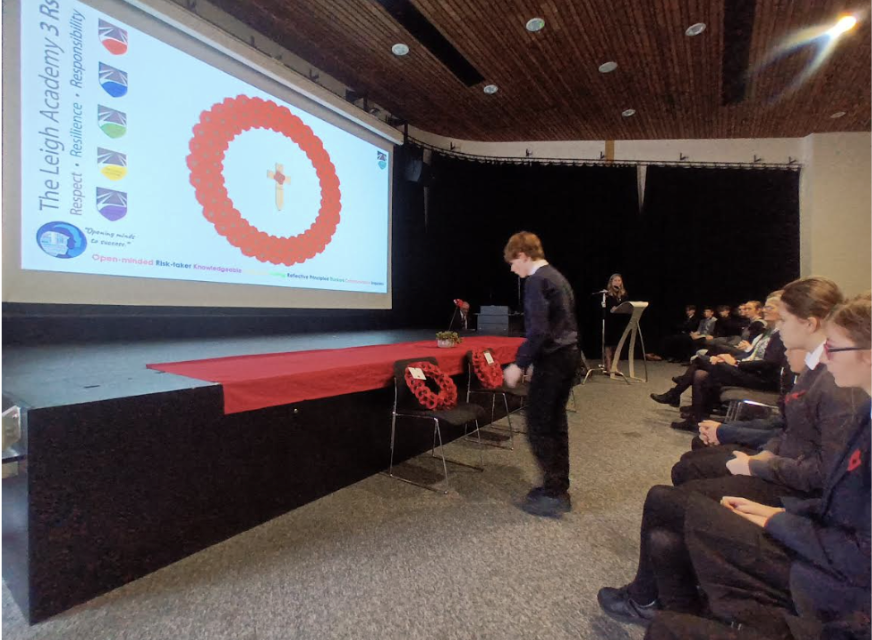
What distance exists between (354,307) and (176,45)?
7.82 feet

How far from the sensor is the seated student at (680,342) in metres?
7.84

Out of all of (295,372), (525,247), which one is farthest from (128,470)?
(525,247)

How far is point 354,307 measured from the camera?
4.41 metres

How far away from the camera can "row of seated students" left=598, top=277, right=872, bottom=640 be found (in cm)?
89

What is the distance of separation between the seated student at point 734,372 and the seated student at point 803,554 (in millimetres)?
2283

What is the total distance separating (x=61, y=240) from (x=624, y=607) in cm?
304

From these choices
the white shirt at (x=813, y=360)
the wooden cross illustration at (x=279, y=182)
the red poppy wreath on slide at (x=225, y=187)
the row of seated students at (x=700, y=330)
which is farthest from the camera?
the row of seated students at (x=700, y=330)

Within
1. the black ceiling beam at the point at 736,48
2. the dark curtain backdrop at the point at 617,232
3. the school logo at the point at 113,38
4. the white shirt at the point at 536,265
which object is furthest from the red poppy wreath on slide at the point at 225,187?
the black ceiling beam at the point at 736,48

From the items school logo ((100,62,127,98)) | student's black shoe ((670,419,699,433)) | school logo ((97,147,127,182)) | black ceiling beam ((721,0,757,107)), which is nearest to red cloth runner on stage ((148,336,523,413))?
school logo ((97,147,127,182))

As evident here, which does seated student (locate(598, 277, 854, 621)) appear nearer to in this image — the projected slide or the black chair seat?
the black chair seat

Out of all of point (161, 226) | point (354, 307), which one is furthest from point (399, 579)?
point (354, 307)

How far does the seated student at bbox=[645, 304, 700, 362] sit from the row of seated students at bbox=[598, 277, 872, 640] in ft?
23.2

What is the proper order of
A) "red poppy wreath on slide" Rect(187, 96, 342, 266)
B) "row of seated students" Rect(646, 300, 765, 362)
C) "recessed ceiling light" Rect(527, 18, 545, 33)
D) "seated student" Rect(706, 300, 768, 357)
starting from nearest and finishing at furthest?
"red poppy wreath on slide" Rect(187, 96, 342, 266) → "recessed ceiling light" Rect(527, 18, 545, 33) → "seated student" Rect(706, 300, 768, 357) → "row of seated students" Rect(646, 300, 765, 362)

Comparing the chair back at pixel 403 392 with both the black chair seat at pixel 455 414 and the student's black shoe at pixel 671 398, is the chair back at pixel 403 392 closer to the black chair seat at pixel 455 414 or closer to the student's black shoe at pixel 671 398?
the black chair seat at pixel 455 414
